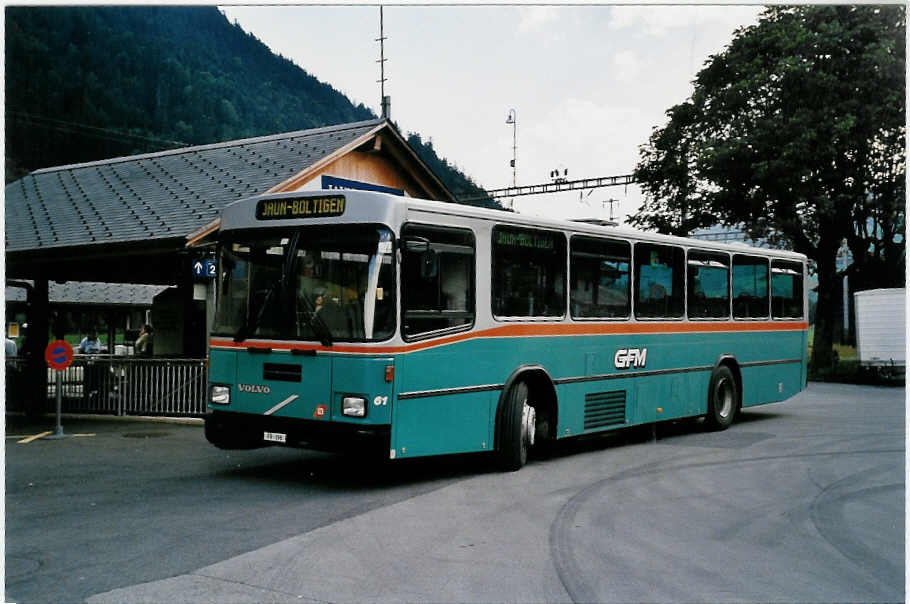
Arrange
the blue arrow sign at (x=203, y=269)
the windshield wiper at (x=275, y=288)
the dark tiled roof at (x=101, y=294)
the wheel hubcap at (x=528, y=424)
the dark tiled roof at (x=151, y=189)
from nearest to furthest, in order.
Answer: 1. the windshield wiper at (x=275, y=288)
2. the wheel hubcap at (x=528, y=424)
3. the blue arrow sign at (x=203, y=269)
4. the dark tiled roof at (x=151, y=189)
5. the dark tiled roof at (x=101, y=294)

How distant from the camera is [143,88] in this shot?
26859mm

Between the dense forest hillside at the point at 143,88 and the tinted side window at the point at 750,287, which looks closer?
the dense forest hillside at the point at 143,88

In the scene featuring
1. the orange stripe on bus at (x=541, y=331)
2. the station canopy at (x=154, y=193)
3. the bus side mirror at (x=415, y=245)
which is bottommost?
the orange stripe on bus at (x=541, y=331)

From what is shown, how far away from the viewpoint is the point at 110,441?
1312 centimetres

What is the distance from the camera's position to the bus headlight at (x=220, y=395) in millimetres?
9398

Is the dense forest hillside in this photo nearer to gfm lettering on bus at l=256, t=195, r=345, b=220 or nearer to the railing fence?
gfm lettering on bus at l=256, t=195, r=345, b=220

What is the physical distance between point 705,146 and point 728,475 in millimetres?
21052

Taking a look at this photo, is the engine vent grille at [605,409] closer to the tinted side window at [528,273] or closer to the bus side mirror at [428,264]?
the tinted side window at [528,273]

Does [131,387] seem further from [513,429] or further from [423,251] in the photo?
[423,251]

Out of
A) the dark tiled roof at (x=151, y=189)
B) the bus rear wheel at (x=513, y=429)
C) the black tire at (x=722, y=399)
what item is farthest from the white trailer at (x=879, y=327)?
the bus rear wheel at (x=513, y=429)

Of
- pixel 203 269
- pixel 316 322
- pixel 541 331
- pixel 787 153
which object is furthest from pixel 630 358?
pixel 787 153

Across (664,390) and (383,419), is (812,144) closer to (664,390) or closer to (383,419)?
(664,390)

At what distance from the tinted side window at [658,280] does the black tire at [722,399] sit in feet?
5.14

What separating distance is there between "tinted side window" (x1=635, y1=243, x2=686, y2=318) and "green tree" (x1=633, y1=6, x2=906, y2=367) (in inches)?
299
